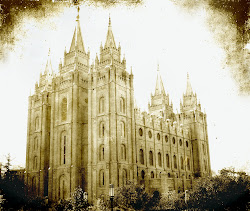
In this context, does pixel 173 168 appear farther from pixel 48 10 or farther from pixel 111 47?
pixel 48 10

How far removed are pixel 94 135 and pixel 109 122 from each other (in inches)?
105

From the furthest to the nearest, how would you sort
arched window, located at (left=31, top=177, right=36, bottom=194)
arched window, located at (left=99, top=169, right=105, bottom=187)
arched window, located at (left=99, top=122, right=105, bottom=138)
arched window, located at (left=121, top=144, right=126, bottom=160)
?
1. arched window, located at (left=31, top=177, right=36, bottom=194)
2. arched window, located at (left=99, top=122, right=105, bottom=138)
3. arched window, located at (left=121, top=144, right=126, bottom=160)
4. arched window, located at (left=99, top=169, right=105, bottom=187)

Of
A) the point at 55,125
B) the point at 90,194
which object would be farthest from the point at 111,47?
the point at 90,194

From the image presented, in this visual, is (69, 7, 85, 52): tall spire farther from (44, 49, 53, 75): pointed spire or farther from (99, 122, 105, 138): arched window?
(99, 122, 105, 138): arched window

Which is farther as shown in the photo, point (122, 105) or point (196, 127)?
point (196, 127)

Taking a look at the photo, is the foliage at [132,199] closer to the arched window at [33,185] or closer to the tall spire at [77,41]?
the arched window at [33,185]

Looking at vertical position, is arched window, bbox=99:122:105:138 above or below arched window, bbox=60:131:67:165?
above

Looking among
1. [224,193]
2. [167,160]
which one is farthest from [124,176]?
[224,193]

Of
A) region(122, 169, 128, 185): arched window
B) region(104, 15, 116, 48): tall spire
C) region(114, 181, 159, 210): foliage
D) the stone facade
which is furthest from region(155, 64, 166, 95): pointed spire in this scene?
region(114, 181, 159, 210): foliage

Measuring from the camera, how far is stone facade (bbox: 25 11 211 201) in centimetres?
3388

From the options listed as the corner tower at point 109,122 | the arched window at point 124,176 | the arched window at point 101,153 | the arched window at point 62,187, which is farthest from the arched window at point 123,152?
the arched window at point 62,187

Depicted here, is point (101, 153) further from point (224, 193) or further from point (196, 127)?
point (196, 127)

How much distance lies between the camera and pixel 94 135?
34.9 meters

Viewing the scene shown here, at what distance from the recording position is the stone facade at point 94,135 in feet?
111
